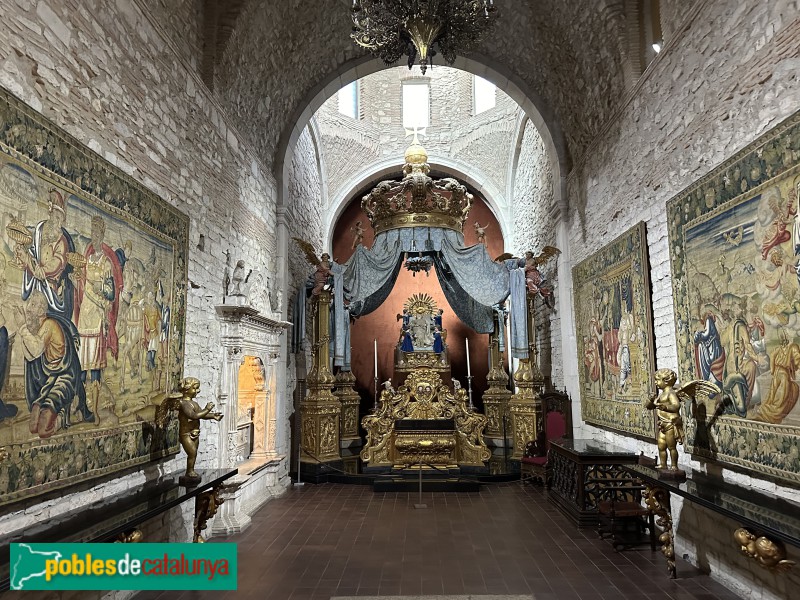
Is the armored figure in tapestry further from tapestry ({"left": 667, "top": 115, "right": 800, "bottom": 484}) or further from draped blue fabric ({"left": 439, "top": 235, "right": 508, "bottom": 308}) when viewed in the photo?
draped blue fabric ({"left": 439, "top": 235, "right": 508, "bottom": 308})

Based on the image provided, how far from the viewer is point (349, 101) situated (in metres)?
12.6

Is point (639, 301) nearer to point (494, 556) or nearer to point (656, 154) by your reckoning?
point (656, 154)

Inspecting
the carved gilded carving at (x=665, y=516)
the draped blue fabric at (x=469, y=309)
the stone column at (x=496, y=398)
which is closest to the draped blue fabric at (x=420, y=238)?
the draped blue fabric at (x=469, y=309)

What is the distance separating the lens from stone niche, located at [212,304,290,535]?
561 cm

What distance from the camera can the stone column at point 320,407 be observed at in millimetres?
8305

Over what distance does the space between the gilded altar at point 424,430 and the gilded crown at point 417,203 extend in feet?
8.98

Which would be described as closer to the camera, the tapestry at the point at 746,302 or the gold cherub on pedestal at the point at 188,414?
the tapestry at the point at 746,302

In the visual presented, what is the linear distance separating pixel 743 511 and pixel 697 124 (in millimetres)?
2924

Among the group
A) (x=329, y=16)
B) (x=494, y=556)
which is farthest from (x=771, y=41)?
(x=329, y=16)

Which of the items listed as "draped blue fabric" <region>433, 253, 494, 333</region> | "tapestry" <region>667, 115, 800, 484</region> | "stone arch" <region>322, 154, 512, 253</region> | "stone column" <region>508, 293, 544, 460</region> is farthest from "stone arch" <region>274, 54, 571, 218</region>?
"stone arch" <region>322, 154, 512, 253</region>

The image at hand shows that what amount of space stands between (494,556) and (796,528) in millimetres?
2540

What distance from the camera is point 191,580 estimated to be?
2.89 meters

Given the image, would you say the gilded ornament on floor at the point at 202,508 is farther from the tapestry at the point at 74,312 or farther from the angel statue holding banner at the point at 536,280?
the angel statue holding banner at the point at 536,280

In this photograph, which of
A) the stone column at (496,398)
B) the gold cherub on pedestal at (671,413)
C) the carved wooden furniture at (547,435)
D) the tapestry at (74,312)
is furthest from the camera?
the stone column at (496,398)
